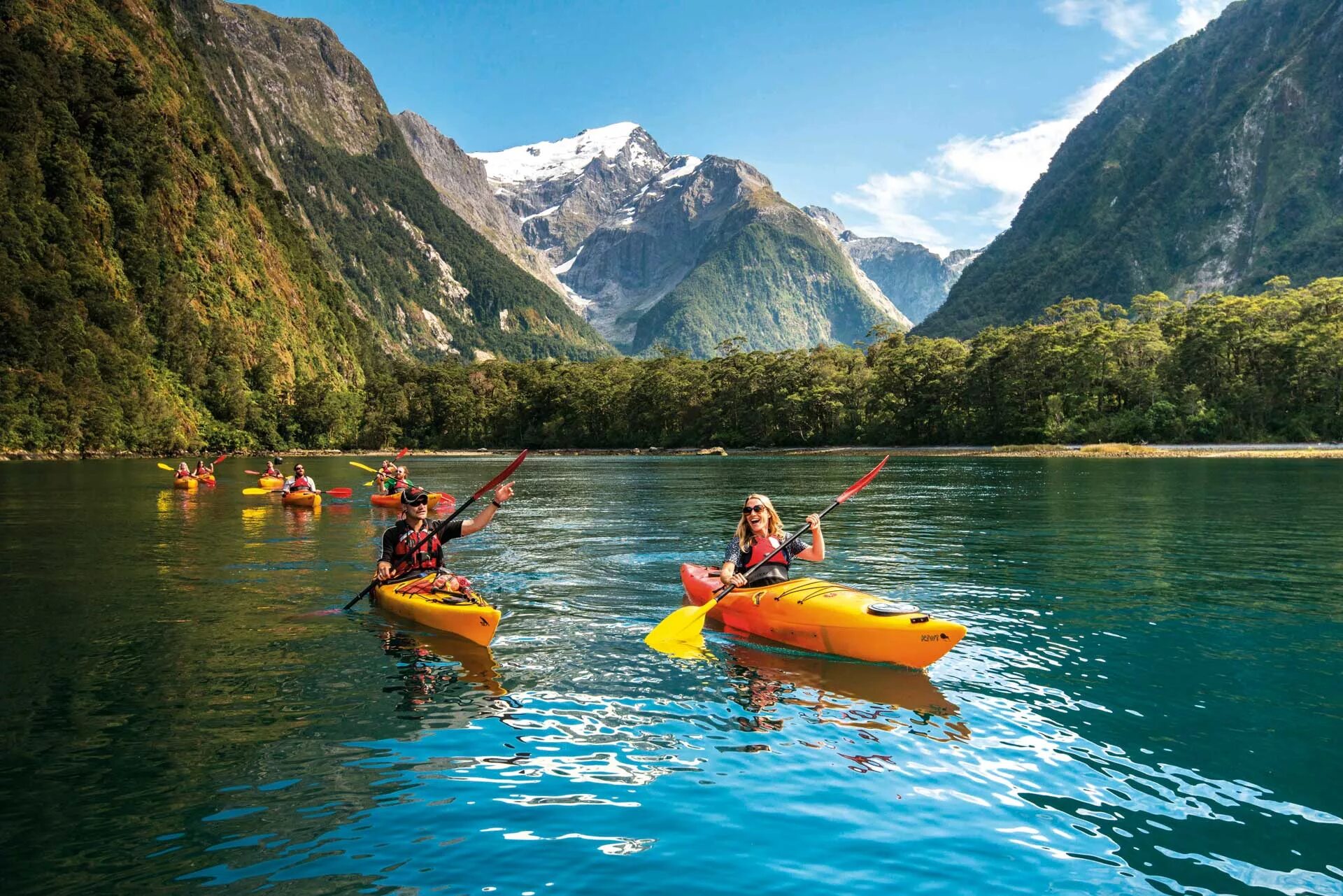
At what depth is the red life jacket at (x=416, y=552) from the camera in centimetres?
1304

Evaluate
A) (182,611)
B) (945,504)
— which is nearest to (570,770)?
(182,611)

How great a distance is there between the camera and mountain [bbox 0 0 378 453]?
87500mm

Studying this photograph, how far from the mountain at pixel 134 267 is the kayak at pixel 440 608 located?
86920 millimetres

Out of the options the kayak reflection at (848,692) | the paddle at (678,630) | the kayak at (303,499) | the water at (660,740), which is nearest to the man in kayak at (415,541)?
the water at (660,740)

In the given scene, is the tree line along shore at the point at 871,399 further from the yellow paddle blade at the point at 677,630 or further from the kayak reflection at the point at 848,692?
the yellow paddle blade at the point at 677,630

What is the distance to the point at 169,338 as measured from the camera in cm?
10888

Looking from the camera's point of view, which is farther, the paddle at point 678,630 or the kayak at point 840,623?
the paddle at point 678,630

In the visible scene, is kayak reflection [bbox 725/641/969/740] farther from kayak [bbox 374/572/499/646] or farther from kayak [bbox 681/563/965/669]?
kayak [bbox 374/572/499/646]

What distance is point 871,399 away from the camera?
103312 millimetres

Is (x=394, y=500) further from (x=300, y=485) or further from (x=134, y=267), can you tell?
(x=134, y=267)

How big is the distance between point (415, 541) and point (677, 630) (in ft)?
15.4

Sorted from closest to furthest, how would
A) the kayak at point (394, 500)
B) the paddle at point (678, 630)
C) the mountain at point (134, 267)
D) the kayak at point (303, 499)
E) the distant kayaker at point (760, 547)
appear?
1. the paddle at point (678, 630)
2. the distant kayaker at point (760, 547)
3. the kayak at point (394, 500)
4. the kayak at point (303, 499)
5. the mountain at point (134, 267)

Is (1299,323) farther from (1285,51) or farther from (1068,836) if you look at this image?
(1285,51)

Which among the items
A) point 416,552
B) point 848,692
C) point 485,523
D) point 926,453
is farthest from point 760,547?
point 926,453
